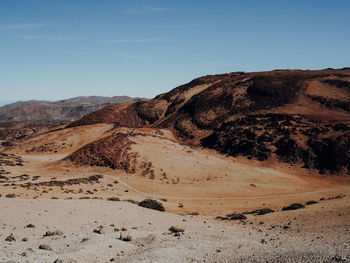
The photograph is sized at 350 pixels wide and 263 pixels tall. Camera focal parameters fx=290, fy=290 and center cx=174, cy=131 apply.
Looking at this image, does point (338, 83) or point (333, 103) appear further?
point (338, 83)

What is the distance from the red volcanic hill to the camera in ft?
150

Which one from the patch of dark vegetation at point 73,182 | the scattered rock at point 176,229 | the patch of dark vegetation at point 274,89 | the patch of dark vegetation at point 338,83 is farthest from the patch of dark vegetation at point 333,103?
the scattered rock at point 176,229

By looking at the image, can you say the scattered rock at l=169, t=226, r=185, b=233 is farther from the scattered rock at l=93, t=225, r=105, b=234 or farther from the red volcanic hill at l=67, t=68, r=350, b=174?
the red volcanic hill at l=67, t=68, r=350, b=174

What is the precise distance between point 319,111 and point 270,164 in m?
21.0

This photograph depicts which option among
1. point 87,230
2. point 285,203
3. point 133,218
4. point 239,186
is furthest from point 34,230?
point 239,186

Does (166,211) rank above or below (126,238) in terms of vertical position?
below

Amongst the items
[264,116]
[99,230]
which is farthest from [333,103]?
[99,230]

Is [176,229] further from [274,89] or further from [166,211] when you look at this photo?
[274,89]

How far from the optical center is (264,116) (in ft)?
189

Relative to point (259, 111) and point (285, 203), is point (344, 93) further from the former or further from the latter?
point (285, 203)

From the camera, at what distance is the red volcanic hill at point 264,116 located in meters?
45.7

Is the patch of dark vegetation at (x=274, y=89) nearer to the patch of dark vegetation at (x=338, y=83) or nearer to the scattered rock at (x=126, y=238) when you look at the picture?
the patch of dark vegetation at (x=338, y=83)

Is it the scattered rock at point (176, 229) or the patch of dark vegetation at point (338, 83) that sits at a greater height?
the patch of dark vegetation at point (338, 83)

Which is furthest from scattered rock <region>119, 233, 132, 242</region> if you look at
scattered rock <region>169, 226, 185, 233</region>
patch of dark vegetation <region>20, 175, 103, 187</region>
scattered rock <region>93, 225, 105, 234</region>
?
patch of dark vegetation <region>20, 175, 103, 187</region>
